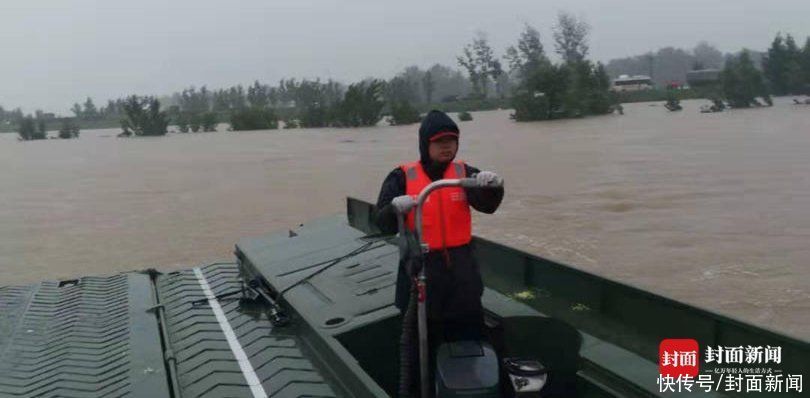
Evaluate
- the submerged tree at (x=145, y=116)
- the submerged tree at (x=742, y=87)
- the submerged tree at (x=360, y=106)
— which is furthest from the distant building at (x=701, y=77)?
the submerged tree at (x=145, y=116)

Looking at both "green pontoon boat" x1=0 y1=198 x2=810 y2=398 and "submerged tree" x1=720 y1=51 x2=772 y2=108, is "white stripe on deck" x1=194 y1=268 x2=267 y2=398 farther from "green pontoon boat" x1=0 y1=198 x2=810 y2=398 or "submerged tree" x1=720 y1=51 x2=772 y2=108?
"submerged tree" x1=720 y1=51 x2=772 y2=108

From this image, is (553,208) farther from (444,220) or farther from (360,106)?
(360,106)

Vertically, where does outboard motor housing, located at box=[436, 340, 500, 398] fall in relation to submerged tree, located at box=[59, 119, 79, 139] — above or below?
below

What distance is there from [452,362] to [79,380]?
1791 millimetres

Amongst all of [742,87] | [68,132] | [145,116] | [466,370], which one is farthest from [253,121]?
[466,370]

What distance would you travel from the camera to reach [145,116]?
49094mm

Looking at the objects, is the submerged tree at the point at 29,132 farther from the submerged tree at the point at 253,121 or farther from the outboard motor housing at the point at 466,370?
the outboard motor housing at the point at 466,370

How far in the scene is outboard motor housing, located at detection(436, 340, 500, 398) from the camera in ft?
9.07

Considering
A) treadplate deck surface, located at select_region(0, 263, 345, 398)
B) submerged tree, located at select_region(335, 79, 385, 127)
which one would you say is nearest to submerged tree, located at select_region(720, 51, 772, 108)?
submerged tree, located at select_region(335, 79, 385, 127)

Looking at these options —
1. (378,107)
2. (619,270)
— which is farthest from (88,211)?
(378,107)

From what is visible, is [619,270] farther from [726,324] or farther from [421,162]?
[421,162]

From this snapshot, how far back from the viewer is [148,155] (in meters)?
29.4

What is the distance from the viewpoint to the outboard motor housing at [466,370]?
2.76 metres

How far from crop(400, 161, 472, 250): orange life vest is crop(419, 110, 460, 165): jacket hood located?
0.29ft
